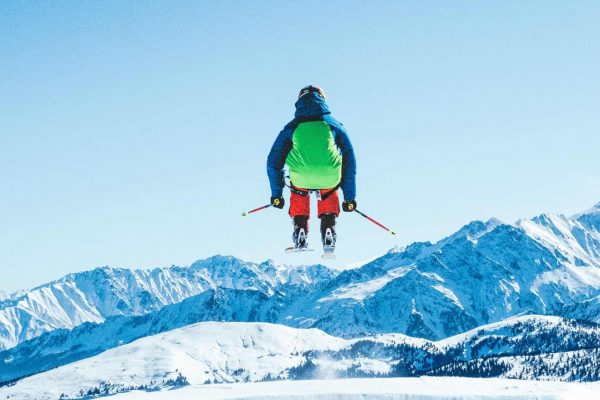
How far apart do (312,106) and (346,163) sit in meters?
1.83

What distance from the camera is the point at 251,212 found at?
17875 mm

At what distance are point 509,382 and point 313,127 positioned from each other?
460 ft

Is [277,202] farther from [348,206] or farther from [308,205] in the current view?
[348,206]

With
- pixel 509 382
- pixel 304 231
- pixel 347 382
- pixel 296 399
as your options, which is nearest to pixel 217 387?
pixel 296 399

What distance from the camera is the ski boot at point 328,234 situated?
18.5m

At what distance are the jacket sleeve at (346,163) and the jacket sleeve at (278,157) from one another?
1148mm

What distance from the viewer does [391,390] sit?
145000 millimetres

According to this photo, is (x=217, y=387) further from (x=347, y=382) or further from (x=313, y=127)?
(x=313, y=127)

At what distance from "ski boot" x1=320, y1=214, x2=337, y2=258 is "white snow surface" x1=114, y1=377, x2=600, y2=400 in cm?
10418

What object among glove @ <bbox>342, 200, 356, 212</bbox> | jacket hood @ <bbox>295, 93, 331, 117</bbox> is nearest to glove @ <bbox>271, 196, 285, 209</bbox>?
glove @ <bbox>342, 200, 356, 212</bbox>

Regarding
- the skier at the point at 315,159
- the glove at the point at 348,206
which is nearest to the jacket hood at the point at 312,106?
the skier at the point at 315,159

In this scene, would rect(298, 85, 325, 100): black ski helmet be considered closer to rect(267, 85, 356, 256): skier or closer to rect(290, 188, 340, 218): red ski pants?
rect(267, 85, 356, 256): skier

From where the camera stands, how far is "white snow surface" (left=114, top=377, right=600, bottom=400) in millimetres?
124250

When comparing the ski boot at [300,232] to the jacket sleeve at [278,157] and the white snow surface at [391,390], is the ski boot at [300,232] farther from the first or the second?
the white snow surface at [391,390]
